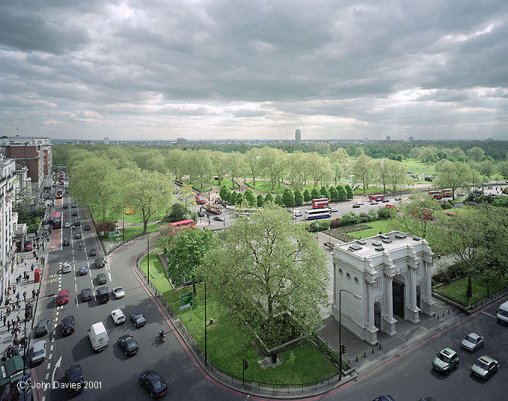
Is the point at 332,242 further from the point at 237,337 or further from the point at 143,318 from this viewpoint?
the point at 143,318

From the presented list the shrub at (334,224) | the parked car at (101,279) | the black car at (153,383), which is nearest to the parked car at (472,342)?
the black car at (153,383)

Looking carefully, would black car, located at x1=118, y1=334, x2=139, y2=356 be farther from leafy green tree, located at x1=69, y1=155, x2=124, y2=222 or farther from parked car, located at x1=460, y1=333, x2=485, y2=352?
leafy green tree, located at x1=69, y1=155, x2=124, y2=222

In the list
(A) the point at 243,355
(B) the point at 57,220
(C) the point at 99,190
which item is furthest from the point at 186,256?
(B) the point at 57,220

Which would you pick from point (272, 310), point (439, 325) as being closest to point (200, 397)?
point (272, 310)

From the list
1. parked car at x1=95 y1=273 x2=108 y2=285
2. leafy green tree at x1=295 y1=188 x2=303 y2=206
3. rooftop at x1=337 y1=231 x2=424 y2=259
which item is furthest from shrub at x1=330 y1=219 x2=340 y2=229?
parked car at x1=95 y1=273 x2=108 y2=285

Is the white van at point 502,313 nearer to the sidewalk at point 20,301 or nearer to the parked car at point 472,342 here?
the parked car at point 472,342

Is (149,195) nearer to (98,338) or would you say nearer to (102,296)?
(102,296)

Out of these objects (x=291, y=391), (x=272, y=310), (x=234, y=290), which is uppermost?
(x=234, y=290)
